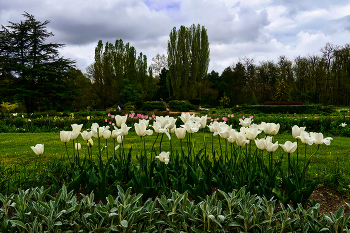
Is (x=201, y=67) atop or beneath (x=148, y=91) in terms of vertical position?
atop

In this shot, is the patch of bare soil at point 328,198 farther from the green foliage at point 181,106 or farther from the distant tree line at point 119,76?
the distant tree line at point 119,76

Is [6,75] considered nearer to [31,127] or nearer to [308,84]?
[31,127]

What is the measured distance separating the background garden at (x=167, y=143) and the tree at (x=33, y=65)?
128mm

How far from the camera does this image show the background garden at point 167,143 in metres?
1.77

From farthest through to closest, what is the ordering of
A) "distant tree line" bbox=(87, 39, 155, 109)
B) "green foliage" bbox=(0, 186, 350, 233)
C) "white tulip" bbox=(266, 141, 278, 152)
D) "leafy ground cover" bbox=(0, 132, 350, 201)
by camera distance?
"distant tree line" bbox=(87, 39, 155, 109) → "leafy ground cover" bbox=(0, 132, 350, 201) → "white tulip" bbox=(266, 141, 278, 152) → "green foliage" bbox=(0, 186, 350, 233)

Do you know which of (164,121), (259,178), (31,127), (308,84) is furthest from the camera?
(308,84)

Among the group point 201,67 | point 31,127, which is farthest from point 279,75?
point 31,127

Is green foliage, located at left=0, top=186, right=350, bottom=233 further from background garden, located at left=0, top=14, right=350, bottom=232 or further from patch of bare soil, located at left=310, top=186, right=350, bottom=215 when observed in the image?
patch of bare soil, located at left=310, top=186, right=350, bottom=215

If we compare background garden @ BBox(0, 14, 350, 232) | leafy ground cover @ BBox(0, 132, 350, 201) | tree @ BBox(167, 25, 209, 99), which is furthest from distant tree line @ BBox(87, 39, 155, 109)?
leafy ground cover @ BBox(0, 132, 350, 201)

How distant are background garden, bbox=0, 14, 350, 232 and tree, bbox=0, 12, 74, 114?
0.13 m

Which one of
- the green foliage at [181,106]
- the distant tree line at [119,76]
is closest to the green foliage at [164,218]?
the green foliage at [181,106]

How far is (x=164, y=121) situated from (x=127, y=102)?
1040 inches

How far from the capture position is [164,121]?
2.23 meters

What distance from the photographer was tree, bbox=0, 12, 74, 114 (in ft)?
79.8
